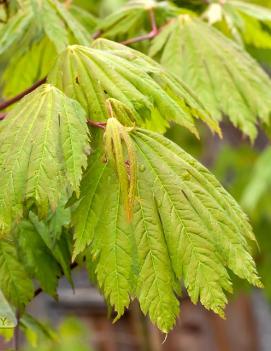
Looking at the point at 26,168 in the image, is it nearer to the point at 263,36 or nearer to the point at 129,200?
the point at 129,200

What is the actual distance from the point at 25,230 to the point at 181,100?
0.94 ft

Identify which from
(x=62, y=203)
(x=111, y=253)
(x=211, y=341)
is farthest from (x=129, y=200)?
(x=211, y=341)

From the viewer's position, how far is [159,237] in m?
1.11

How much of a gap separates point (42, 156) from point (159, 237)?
0.17 metres

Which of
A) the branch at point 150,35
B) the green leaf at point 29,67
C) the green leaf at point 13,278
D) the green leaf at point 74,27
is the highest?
the green leaf at point 74,27

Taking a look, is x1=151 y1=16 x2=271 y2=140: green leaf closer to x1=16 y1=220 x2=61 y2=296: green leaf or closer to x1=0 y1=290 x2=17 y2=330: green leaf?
x1=16 y1=220 x2=61 y2=296: green leaf

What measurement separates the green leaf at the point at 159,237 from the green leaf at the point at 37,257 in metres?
0.19

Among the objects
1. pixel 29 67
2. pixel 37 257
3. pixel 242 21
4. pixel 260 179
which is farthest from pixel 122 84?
pixel 260 179

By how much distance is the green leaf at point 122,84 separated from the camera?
1.21m

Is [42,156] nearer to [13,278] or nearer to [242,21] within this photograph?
[13,278]

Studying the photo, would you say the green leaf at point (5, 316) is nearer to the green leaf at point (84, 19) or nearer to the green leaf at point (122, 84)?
the green leaf at point (122, 84)

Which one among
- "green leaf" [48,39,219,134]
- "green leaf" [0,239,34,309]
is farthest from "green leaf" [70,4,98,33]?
"green leaf" [0,239,34,309]

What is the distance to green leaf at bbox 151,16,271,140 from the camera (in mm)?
1476

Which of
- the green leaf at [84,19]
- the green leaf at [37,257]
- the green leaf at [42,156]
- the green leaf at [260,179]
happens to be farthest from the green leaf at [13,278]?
the green leaf at [260,179]
